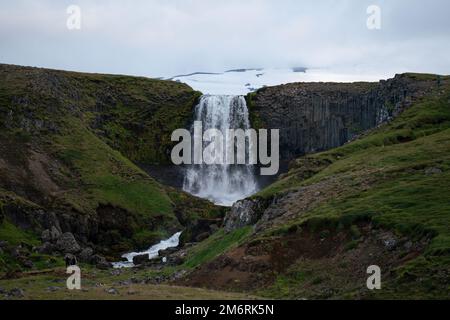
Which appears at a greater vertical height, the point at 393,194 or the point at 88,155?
the point at 88,155

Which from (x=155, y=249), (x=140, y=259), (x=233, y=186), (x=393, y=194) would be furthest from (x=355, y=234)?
(x=233, y=186)

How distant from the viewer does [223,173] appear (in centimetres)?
10806

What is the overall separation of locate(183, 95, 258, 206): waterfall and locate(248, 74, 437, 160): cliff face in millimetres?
2550

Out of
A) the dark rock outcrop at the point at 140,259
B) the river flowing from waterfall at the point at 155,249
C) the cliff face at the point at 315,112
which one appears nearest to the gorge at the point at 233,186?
the cliff face at the point at 315,112

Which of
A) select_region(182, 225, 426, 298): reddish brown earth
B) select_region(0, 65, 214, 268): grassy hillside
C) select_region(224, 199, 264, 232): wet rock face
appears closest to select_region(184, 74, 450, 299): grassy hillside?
select_region(182, 225, 426, 298): reddish brown earth

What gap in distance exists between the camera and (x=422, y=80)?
91250mm

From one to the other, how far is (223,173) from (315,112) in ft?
52.9

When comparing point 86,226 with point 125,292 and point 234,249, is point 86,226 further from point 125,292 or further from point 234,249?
point 125,292

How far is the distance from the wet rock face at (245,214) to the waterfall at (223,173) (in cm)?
4464

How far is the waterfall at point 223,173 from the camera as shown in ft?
348

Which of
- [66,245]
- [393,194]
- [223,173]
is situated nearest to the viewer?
[393,194]

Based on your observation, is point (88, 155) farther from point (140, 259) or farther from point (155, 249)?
point (140, 259)

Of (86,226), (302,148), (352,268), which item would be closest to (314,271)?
(352,268)

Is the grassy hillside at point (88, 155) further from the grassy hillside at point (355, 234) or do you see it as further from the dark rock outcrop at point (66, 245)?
the grassy hillside at point (355, 234)
